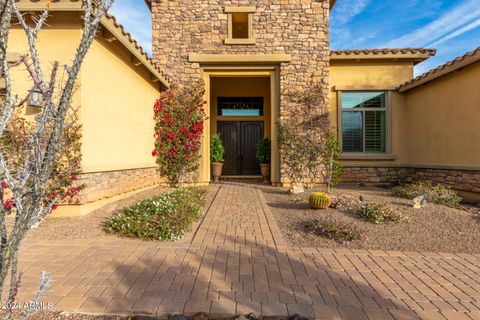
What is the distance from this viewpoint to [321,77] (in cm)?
850

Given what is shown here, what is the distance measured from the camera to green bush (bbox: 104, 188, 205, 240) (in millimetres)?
3916

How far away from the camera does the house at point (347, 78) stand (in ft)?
23.6

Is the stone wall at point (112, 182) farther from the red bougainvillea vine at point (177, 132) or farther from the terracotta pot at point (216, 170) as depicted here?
the terracotta pot at point (216, 170)

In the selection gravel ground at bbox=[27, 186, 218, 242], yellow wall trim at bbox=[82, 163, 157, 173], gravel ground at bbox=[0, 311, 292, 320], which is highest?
yellow wall trim at bbox=[82, 163, 157, 173]

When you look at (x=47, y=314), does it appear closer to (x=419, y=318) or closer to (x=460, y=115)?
(x=419, y=318)

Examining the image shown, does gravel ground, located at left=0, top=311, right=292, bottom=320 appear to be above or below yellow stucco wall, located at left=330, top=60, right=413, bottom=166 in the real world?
below

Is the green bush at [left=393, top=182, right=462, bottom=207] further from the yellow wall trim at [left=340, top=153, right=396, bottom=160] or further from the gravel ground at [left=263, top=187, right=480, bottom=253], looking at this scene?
Answer: the yellow wall trim at [left=340, top=153, right=396, bottom=160]

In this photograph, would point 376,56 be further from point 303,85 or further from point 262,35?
point 262,35

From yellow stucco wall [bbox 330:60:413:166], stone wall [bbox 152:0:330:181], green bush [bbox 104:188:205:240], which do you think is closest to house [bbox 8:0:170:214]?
green bush [bbox 104:188:205:240]

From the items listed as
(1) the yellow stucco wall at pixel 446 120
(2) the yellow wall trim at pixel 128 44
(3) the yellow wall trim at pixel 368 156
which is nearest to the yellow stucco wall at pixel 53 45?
(2) the yellow wall trim at pixel 128 44

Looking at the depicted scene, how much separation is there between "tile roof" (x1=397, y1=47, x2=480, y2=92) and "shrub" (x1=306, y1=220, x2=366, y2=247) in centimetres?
566

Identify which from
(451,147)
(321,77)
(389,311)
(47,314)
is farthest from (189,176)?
(451,147)

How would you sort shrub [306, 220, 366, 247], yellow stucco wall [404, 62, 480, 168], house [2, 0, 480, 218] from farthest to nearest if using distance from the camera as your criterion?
yellow stucco wall [404, 62, 480, 168], house [2, 0, 480, 218], shrub [306, 220, 366, 247]

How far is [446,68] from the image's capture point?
22.9 ft
